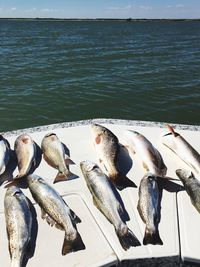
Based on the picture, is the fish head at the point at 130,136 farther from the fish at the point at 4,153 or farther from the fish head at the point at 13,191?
the fish head at the point at 13,191

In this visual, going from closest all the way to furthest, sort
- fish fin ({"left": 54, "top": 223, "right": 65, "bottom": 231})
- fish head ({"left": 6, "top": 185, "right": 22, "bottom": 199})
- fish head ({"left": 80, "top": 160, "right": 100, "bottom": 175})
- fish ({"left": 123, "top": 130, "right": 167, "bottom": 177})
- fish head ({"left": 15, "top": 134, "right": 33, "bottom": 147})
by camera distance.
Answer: fish fin ({"left": 54, "top": 223, "right": 65, "bottom": 231}) < fish head ({"left": 6, "top": 185, "right": 22, "bottom": 199}) < fish head ({"left": 80, "top": 160, "right": 100, "bottom": 175}) < fish ({"left": 123, "top": 130, "right": 167, "bottom": 177}) < fish head ({"left": 15, "top": 134, "right": 33, "bottom": 147})

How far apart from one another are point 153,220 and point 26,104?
1184 cm

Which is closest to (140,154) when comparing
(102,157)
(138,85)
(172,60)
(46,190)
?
(102,157)

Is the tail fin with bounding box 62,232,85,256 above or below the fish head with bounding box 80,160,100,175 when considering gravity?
below

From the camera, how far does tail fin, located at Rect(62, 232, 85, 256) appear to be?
335 centimetres

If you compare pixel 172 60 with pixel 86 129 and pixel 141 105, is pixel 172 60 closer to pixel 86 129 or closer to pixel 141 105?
pixel 141 105

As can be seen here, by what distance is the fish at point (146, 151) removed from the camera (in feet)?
14.9

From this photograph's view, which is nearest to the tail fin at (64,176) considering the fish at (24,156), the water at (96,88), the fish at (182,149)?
the fish at (24,156)

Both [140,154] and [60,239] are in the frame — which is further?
[140,154]

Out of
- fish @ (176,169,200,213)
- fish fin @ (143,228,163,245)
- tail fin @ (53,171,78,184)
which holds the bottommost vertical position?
fish fin @ (143,228,163,245)

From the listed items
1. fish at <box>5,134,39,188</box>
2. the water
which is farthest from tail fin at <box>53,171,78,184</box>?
the water

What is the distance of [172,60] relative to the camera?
2697 cm

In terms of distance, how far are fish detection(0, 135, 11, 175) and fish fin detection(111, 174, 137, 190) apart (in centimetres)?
131

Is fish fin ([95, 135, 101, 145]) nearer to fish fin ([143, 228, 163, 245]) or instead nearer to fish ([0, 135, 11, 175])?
fish ([0, 135, 11, 175])
